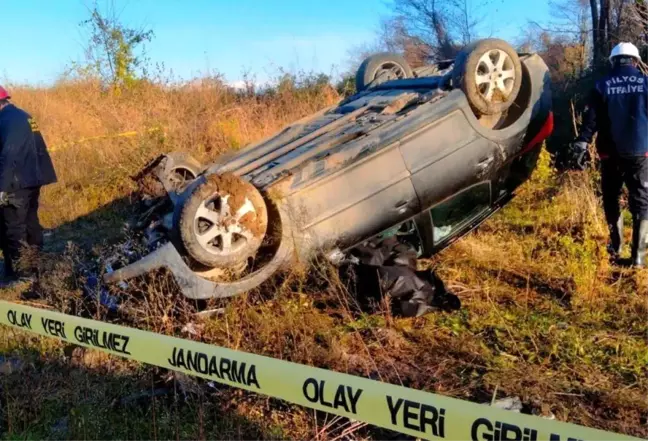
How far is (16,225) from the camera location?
6156 millimetres

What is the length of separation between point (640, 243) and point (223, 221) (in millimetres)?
3273

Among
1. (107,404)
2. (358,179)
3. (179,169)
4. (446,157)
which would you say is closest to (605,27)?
(446,157)

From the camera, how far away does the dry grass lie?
309 centimetres

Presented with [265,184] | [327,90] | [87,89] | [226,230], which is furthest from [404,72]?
[87,89]

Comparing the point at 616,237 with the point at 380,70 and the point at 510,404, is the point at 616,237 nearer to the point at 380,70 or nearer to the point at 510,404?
the point at 380,70

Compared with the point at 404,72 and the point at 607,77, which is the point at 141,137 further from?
the point at 607,77

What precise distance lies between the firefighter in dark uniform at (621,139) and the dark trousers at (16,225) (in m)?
5.15

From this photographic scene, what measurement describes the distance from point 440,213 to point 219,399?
7.53 ft

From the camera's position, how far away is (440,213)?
479 cm

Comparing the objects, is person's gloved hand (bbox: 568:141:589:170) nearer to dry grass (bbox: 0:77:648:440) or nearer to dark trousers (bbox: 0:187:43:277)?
dry grass (bbox: 0:77:648:440)

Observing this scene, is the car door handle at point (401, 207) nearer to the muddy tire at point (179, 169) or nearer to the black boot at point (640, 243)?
the muddy tire at point (179, 169)

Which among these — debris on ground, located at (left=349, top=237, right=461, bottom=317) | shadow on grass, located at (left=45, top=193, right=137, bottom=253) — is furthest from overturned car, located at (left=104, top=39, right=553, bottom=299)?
shadow on grass, located at (left=45, top=193, right=137, bottom=253)

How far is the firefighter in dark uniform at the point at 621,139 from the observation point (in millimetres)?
4930

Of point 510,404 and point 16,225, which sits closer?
point 510,404
